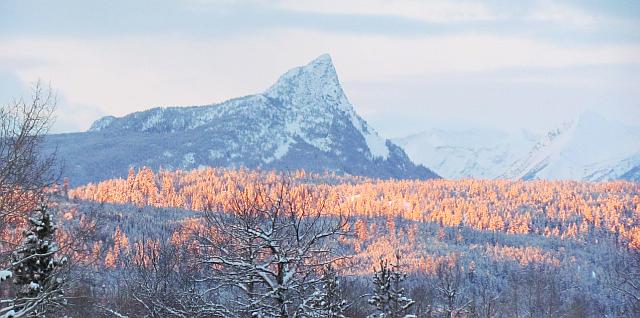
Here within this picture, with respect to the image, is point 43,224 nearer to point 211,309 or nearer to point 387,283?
point 211,309

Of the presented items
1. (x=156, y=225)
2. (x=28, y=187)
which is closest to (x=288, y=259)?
(x=28, y=187)

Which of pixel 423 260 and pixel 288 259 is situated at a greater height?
pixel 288 259

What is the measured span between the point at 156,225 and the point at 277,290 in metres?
166

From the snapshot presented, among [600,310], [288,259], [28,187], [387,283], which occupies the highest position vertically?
[28,187]

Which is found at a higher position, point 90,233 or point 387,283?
point 90,233

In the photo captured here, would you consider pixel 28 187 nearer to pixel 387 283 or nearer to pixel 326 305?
pixel 326 305

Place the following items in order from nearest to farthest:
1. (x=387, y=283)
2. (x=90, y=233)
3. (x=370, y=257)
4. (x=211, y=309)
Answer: (x=211, y=309) → (x=90, y=233) → (x=387, y=283) → (x=370, y=257)

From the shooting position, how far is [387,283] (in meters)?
27.2

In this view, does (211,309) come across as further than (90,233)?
No

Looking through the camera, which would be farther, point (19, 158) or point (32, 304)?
point (19, 158)

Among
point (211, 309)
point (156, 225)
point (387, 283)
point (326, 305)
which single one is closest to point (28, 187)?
point (211, 309)

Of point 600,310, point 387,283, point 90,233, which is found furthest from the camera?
point 600,310

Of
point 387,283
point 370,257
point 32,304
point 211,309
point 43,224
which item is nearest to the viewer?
point 32,304

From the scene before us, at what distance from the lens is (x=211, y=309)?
17.8 metres
